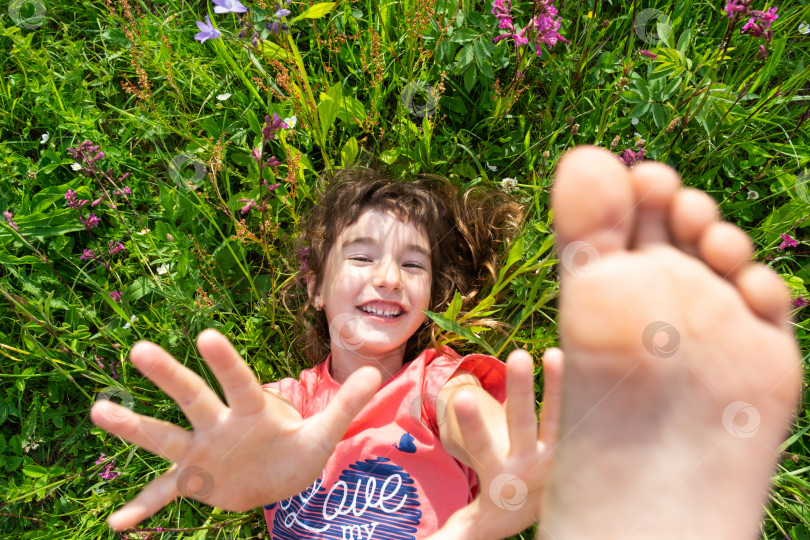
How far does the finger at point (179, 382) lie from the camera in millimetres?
1080

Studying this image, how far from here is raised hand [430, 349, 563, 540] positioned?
1.14m

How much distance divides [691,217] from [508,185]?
1.10 meters

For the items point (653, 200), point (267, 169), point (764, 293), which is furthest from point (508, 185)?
point (764, 293)

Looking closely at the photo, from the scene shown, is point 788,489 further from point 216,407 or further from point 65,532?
point 65,532

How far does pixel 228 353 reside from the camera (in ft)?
3.65

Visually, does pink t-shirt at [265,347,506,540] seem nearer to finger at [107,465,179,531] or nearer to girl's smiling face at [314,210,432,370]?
girl's smiling face at [314,210,432,370]

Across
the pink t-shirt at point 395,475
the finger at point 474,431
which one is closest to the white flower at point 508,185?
the pink t-shirt at point 395,475

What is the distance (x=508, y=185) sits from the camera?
83.8 inches

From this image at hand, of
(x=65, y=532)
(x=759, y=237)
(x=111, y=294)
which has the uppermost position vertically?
(x=759, y=237)

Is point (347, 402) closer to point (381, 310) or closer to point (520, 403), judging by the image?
point (520, 403)

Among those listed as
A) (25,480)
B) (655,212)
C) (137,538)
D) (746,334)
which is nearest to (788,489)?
(746,334)

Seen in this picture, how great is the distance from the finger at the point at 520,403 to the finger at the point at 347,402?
0.26 metres

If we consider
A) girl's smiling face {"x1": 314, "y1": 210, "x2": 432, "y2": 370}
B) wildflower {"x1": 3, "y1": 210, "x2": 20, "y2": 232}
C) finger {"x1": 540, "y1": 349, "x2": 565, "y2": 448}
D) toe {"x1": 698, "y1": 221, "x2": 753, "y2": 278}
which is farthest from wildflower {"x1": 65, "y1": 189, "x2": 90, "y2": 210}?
toe {"x1": 698, "y1": 221, "x2": 753, "y2": 278}

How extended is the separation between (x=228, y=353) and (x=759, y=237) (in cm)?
186
